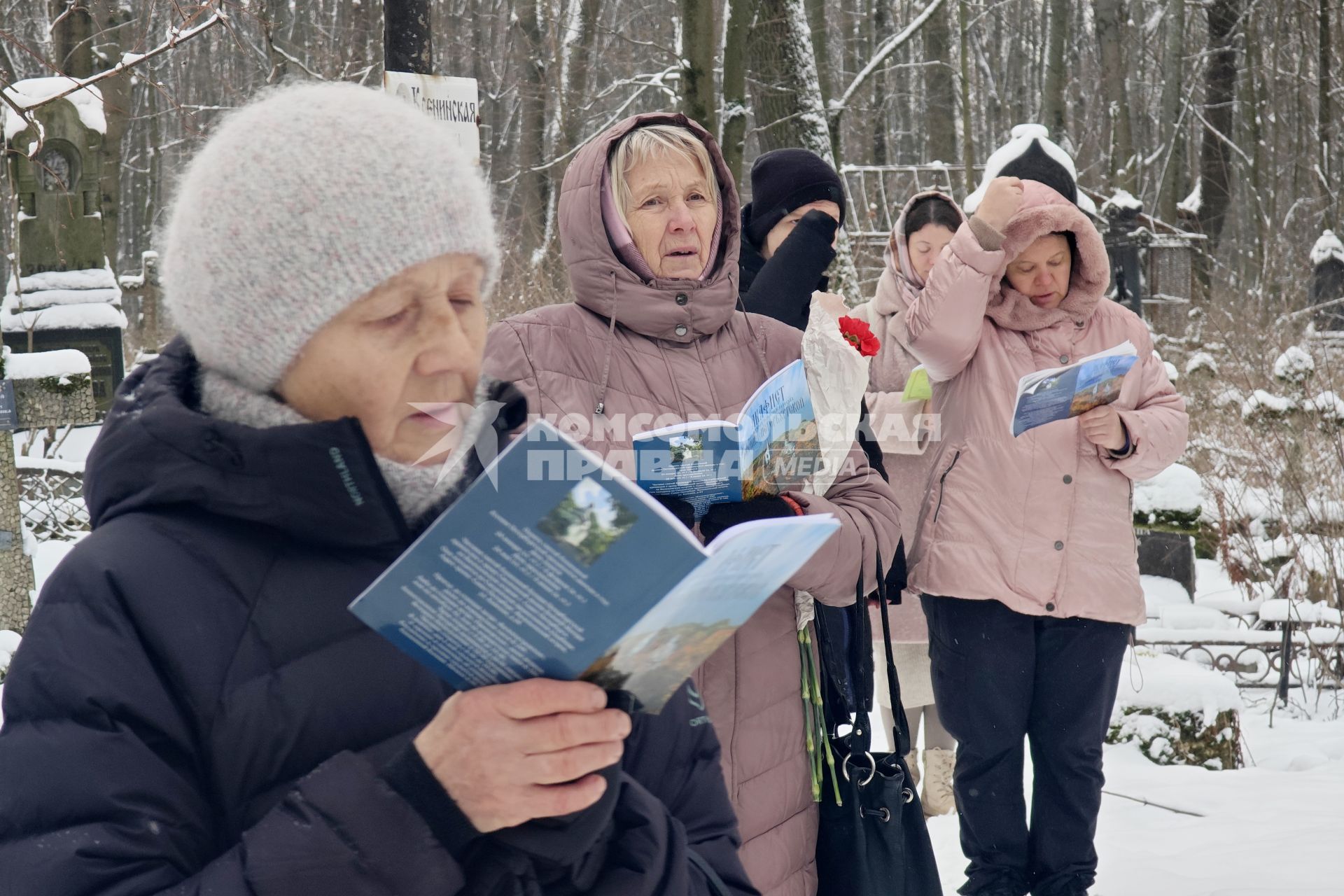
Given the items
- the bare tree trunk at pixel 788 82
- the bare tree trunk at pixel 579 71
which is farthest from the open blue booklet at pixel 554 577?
the bare tree trunk at pixel 579 71

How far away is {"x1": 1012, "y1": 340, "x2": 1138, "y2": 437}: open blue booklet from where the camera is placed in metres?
3.40

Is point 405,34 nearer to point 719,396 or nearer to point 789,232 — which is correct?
point 789,232

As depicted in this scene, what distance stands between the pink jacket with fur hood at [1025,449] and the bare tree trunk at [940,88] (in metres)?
16.3

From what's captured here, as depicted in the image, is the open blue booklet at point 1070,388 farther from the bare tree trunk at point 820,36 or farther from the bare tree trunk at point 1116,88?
the bare tree trunk at point 1116,88

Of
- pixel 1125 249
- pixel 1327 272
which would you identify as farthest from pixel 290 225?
pixel 1327 272

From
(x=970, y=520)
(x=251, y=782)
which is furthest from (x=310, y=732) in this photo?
(x=970, y=520)

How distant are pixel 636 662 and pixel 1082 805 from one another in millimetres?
2908

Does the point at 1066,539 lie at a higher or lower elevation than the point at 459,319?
lower

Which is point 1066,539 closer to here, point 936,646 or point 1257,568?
point 936,646

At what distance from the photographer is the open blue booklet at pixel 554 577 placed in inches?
39.6

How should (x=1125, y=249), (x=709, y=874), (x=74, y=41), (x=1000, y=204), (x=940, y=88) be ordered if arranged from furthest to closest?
(x=940, y=88), (x=1125, y=249), (x=74, y=41), (x=1000, y=204), (x=709, y=874)

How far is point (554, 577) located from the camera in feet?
3.41

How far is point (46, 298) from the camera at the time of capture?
10.8m

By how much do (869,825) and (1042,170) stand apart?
12.7ft
